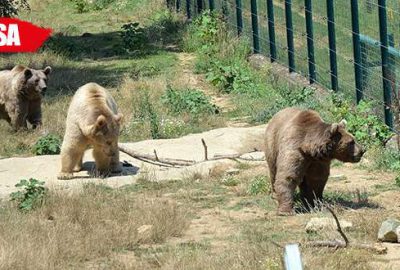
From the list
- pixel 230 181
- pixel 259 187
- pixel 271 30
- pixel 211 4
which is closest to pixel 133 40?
pixel 211 4

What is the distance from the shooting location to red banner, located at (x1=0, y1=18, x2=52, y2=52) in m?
24.9

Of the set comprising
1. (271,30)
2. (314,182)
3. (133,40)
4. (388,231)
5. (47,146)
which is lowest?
(133,40)

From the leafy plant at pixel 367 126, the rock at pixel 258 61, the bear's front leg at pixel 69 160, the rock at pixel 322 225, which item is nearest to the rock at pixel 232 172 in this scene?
the leafy plant at pixel 367 126

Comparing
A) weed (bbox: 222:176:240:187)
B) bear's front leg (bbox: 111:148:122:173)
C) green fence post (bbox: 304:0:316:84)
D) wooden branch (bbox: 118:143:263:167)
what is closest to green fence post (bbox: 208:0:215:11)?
green fence post (bbox: 304:0:316:84)

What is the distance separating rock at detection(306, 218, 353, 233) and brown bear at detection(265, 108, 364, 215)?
884mm

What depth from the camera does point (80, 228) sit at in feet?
31.8

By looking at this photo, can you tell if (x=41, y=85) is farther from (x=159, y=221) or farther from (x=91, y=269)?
(x=91, y=269)

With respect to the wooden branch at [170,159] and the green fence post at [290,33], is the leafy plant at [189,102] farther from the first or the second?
the wooden branch at [170,159]

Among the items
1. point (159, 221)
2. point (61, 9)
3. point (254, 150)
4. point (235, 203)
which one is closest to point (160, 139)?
point (254, 150)

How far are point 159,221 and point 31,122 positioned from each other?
768 centimetres

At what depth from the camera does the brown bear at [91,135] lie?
12.8m

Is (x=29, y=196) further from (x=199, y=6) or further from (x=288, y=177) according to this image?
(x=199, y=6)

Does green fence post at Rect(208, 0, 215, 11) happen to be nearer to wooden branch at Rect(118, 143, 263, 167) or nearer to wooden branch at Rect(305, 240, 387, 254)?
wooden branch at Rect(118, 143, 263, 167)

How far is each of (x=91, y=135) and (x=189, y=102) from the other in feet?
14.8
